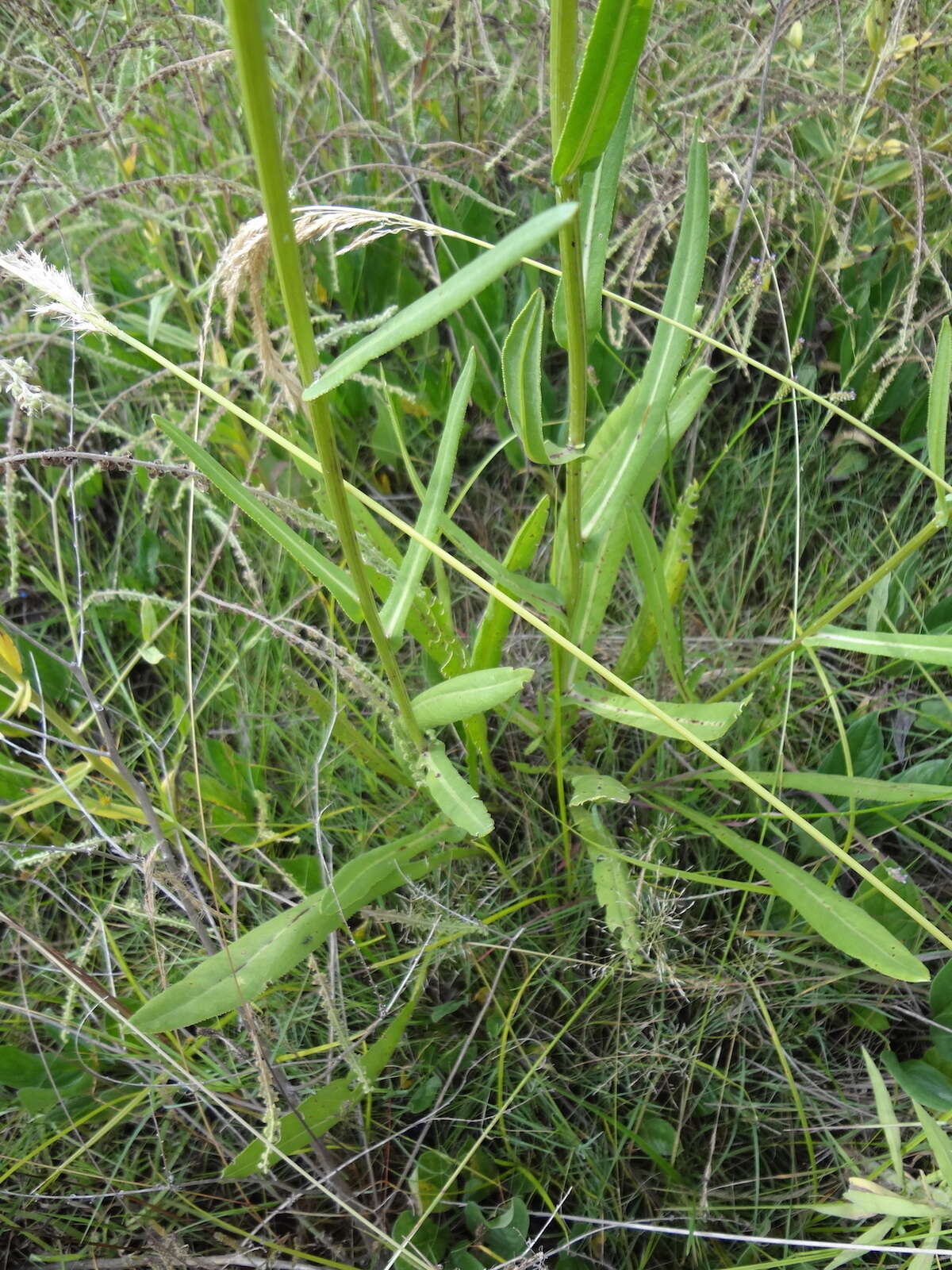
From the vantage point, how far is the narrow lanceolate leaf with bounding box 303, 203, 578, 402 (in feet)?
1.30

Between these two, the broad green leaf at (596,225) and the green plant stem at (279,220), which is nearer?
the green plant stem at (279,220)

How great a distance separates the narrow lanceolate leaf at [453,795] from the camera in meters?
0.78

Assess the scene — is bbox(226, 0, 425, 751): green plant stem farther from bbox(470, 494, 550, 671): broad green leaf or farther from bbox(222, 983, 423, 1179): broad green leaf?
bbox(222, 983, 423, 1179): broad green leaf

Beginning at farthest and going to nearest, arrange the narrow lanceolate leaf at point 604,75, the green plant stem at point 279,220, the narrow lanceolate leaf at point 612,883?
the narrow lanceolate leaf at point 612,883 < the narrow lanceolate leaf at point 604,75 < the green plant stem at point 279,220

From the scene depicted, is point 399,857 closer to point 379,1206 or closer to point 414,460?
point 379,1206

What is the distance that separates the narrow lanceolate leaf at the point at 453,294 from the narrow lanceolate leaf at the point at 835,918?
0.69m

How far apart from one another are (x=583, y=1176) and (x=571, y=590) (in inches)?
24.4

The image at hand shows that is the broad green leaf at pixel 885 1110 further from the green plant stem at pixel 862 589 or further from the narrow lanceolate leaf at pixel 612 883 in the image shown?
the green plant stem at pixel 862 589

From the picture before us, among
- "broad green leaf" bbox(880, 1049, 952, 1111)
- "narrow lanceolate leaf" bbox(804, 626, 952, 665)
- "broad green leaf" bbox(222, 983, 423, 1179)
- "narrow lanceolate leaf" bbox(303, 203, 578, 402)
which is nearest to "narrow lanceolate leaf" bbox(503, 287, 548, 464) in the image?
"narrow lanceolate leaf" bbox(303, 203, 578, 402)

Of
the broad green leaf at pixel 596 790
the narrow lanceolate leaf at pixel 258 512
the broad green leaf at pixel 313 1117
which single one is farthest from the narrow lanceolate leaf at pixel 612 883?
the narrow lanceolate leaf at pixel 258 512

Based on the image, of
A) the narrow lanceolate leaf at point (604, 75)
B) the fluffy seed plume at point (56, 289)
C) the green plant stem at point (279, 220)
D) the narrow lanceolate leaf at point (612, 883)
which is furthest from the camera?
the narrow lanceolate leaf at point (612, 883)

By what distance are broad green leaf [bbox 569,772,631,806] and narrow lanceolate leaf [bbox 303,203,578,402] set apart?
0.52 m

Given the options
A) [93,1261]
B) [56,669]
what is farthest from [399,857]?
[56,669]

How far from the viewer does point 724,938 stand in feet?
3.41
